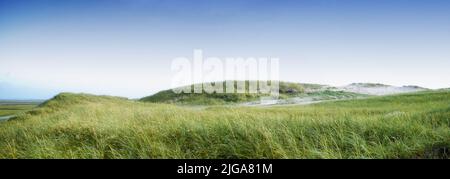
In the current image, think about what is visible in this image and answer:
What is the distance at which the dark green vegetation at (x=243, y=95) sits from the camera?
39.4 metres

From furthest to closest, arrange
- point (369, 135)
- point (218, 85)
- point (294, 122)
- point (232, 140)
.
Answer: point (218, 85)
point (294, 122)
point (369, 135)
point (232, 140)

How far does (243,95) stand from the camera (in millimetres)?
40594

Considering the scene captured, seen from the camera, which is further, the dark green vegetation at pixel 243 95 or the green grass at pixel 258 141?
the dark green vegetation at pixel 243 95

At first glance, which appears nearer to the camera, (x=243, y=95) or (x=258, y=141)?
Answer: (x=258, y=141)

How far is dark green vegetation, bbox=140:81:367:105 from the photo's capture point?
39.4m

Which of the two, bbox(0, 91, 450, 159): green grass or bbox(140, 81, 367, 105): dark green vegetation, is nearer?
bbox(0, 91, 450, 159): green grass

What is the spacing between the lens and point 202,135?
4.98 m

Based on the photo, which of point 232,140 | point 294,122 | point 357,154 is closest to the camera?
point 357,154

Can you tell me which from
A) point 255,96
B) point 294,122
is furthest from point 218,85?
point 294,122

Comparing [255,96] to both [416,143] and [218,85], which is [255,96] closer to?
[218,85]
